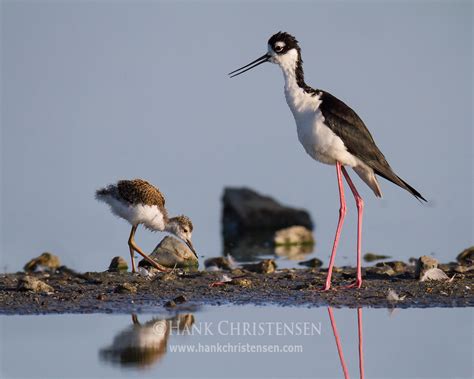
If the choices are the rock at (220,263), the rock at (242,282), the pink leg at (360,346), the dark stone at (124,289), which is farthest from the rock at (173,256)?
the pink leg at (360,346)

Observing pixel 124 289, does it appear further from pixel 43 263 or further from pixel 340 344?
pixel 43 263

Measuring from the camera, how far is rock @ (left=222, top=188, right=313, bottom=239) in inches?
570

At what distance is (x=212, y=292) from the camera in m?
8.98

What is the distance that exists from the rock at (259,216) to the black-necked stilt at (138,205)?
3377 mm

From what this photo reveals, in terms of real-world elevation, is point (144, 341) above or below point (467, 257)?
below

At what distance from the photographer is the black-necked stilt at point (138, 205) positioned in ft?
34.5

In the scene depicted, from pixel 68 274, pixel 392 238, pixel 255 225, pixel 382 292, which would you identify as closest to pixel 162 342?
pixel 382 292

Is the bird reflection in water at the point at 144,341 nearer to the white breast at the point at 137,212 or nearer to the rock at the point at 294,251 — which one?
the white breast at the point at 137,212

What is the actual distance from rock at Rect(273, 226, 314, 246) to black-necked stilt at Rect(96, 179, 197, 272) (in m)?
2.31

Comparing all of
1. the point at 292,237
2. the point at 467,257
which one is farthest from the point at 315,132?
the point at 292,237

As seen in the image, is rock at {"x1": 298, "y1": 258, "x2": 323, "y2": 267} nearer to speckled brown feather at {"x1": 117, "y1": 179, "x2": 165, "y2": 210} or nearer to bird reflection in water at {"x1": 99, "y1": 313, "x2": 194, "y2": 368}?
speckled brown feather at {"x1": 117, "y1": 179, "x2": 165, "y2": 210}

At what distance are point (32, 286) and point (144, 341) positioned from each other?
1771 mm

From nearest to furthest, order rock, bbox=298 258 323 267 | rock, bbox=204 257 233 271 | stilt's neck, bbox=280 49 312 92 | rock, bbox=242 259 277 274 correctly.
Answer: stilt's neck, bbox=280 49 312 92 < rock, bbox=242 259 277 274 < rock, bbox=204 257 233 271 < rock, bbox=298 258 323 267

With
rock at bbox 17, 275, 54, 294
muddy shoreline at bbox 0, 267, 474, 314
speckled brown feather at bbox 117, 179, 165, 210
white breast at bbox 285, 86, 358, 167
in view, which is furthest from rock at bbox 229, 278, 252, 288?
speckled brown feather at bbox 117, 179, 165, 210
